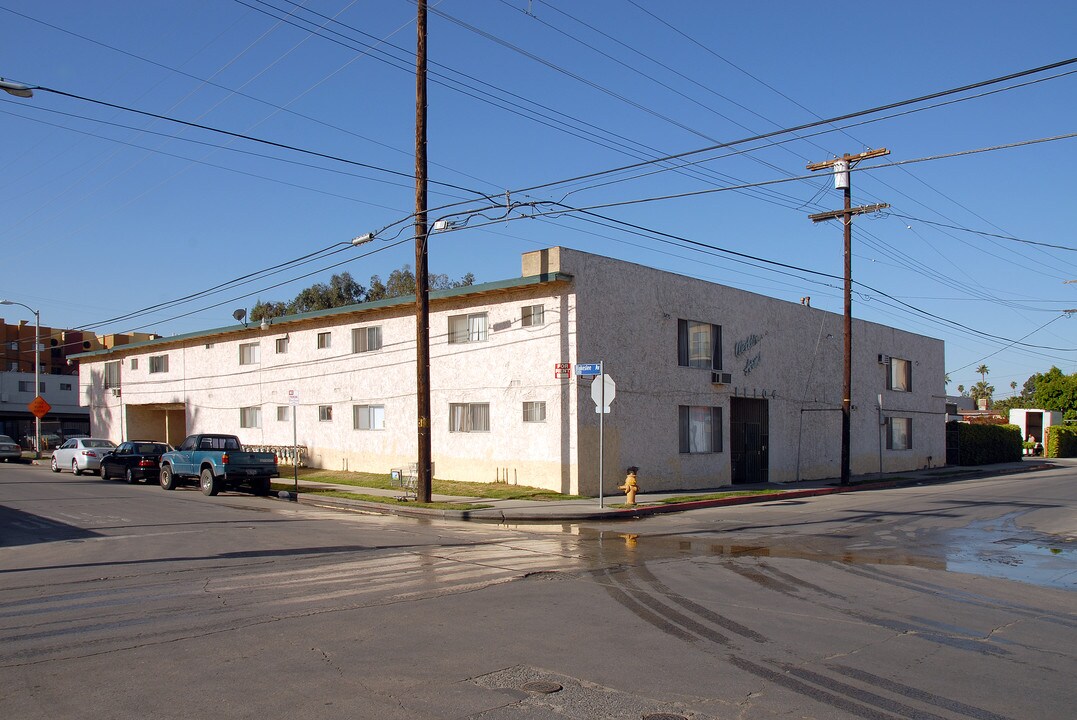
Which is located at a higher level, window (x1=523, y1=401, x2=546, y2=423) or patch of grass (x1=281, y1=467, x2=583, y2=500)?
window (x1=523, y1=401, x2=546, y2=423)

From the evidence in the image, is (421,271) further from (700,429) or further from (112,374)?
(112,374)

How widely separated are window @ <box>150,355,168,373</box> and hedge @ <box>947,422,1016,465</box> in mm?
42664

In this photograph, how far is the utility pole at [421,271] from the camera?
817 inches

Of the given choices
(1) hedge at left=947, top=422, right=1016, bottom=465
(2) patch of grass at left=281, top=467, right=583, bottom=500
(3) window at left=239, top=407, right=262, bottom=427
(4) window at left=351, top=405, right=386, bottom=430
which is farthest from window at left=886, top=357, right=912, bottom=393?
(3) window at left=239, top=407, right=262, bottom=427

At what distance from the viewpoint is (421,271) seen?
20.9m

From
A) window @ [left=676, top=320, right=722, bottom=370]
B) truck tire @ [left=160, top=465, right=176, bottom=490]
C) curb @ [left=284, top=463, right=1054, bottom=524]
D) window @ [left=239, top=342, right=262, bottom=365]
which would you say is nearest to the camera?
curb @ [left=284, top=463, right=1054, bottom=524]

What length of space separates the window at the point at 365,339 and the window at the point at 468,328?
3986 mm

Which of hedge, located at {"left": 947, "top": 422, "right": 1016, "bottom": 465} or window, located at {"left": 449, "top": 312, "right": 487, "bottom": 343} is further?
hedge, located at {"left": 947, "top": 422, "right": 1016, "bottom": 465}

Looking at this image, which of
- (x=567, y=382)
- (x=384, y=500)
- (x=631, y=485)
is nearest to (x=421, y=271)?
(x=567, y=382)

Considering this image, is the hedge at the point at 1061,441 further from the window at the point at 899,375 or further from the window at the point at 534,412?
the window at the point at 534,412

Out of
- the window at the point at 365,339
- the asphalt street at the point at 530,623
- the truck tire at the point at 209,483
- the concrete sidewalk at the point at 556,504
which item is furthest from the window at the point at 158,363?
the asphalt street at the point at 530,623

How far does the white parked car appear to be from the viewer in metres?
32.5

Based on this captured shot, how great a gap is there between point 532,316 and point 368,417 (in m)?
8.91

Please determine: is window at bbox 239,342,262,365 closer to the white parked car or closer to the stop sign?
the white parked car
